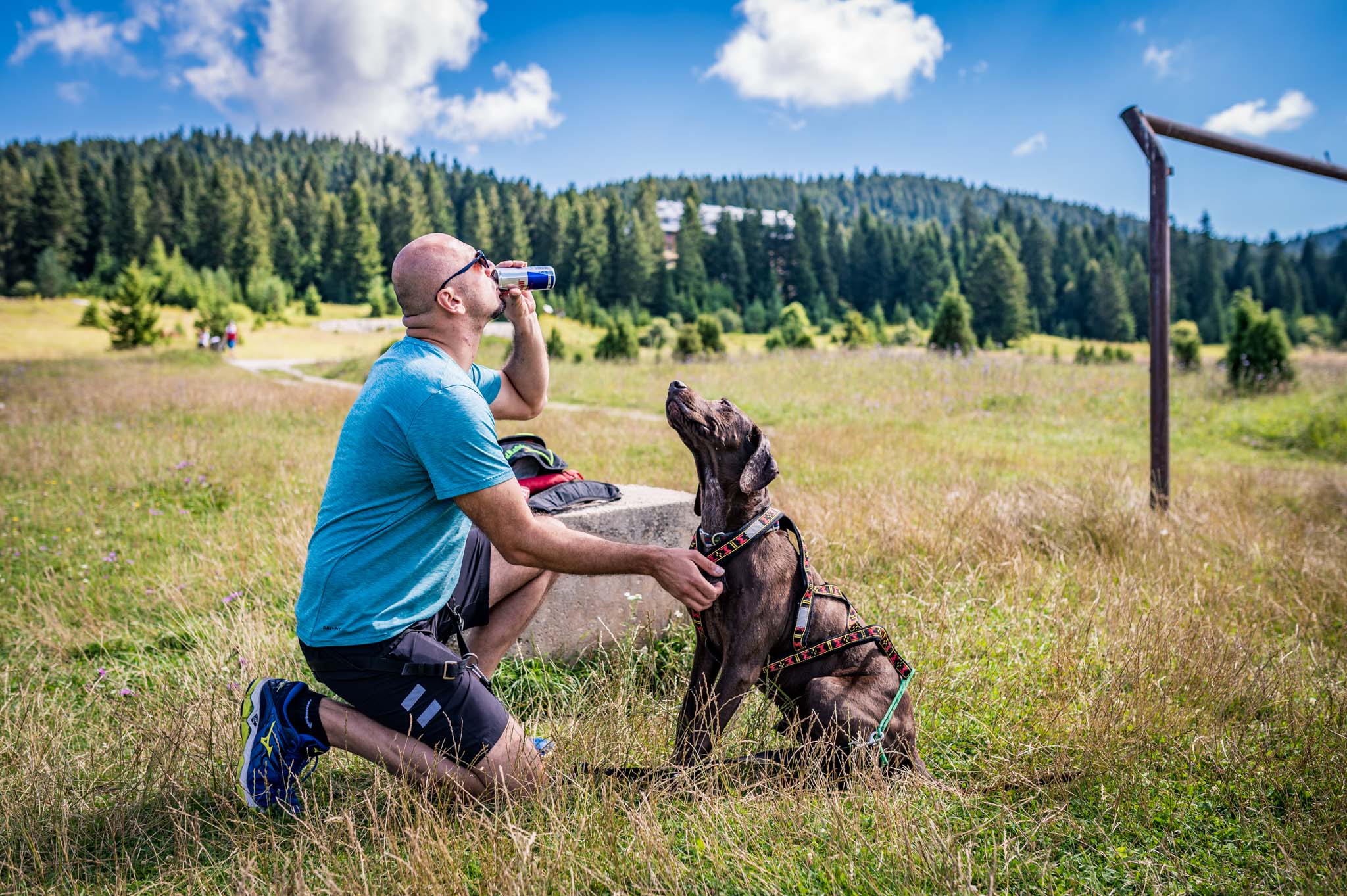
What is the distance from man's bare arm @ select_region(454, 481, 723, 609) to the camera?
2.57 m

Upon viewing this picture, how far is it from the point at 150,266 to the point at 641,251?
141 ft

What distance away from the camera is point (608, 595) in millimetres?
4230

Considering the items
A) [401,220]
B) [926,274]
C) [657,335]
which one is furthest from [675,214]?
[657,335]

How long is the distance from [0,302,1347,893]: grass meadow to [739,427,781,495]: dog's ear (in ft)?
3.28

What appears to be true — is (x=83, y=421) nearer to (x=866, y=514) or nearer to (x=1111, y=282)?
(x=866, y=514)

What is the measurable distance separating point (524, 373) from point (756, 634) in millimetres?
1685

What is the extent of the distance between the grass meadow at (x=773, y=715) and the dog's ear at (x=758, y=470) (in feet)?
3.28

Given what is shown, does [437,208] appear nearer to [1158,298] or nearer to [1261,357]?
[1261,357]

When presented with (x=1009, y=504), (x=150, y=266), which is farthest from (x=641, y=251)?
(x=1009, y=504)

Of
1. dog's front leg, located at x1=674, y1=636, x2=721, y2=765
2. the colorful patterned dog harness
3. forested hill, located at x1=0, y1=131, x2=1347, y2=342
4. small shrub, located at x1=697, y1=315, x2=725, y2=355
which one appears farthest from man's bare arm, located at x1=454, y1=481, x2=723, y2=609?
forested hill, located at x1=0, y1=131, x2=1347, y2=342

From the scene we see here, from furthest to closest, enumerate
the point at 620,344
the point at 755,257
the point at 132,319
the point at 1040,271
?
the point at 755,257
the point at 1040,271
the point at 132,319
the point at 620,344

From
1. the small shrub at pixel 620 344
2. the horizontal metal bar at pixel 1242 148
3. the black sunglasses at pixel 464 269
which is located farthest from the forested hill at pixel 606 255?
the black sunglasses at pixel 464 269

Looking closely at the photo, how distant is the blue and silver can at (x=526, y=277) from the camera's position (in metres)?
3.16

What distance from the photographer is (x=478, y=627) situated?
3555mm
